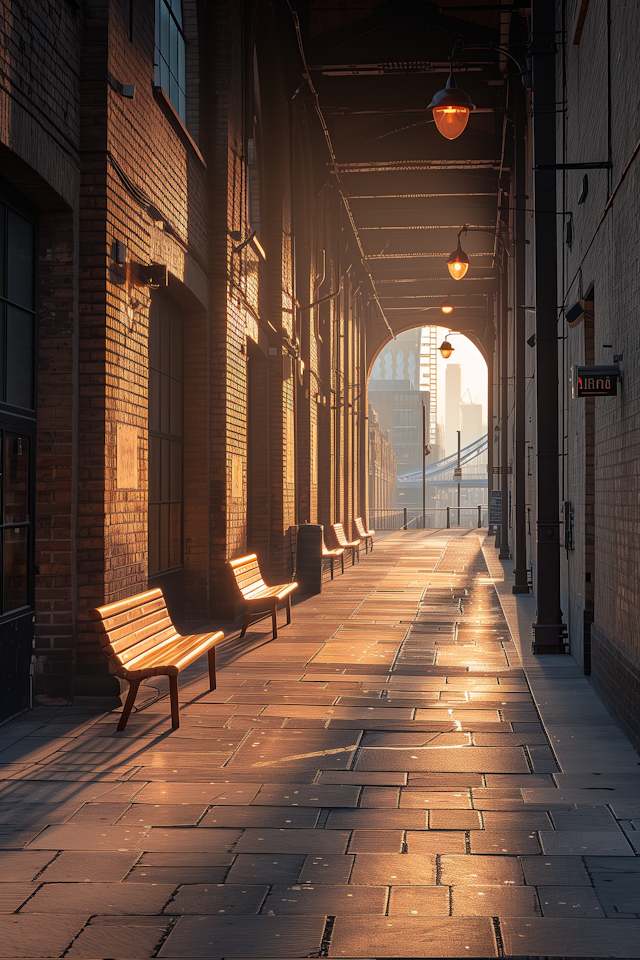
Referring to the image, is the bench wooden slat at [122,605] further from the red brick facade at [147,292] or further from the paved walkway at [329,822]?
the paved walkway at [329,822]

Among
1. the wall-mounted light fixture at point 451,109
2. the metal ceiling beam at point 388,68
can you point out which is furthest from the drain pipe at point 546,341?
the metal ceiling beam at point 388,68

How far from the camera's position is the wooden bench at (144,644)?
552cm

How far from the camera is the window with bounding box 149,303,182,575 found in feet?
28.5

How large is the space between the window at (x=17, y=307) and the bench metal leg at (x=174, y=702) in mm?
2048

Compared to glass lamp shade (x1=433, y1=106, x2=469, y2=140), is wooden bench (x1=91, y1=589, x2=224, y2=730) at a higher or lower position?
lower

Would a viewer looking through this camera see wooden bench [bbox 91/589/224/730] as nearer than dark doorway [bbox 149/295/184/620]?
Yes

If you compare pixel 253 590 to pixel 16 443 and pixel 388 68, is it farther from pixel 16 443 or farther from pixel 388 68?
pixel 388 68

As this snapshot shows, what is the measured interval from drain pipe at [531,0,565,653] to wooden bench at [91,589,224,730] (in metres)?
3.30

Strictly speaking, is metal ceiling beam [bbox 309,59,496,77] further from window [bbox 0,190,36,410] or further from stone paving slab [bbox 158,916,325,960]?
stone paving slab [bbox 158,916,325,960]

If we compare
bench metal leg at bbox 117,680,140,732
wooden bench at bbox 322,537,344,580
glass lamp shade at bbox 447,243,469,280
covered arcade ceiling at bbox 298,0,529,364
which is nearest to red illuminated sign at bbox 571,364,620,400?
bench metal leg at bbox 117,680,140,732

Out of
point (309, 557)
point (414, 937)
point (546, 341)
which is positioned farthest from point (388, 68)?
point (414, 937)

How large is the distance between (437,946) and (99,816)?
6.18 feet

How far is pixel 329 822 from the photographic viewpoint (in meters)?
4.09

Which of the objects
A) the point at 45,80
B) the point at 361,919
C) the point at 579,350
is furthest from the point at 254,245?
the point at 361,919
